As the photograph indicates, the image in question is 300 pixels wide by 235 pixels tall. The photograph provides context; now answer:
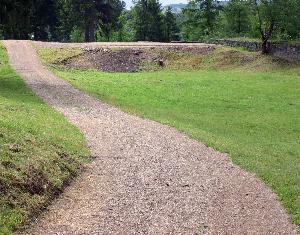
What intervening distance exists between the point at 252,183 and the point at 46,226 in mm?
5115

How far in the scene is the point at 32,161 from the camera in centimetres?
989

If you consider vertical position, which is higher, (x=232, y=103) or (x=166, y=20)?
(x=166, y=20)

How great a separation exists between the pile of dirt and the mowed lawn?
119 inches

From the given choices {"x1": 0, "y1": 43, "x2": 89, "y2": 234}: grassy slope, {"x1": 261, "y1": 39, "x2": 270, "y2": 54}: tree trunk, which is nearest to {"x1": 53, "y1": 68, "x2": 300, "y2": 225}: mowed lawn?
{"x1": 0, "y1": 43, "x2": 89, "y2": 234}: grassy slope

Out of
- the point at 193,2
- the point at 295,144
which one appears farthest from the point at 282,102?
the point at 193,2

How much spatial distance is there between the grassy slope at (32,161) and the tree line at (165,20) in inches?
1218

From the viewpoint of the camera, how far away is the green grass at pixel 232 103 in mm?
13656

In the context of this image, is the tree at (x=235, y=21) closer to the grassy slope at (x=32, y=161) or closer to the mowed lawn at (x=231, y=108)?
the mowed lawn at (x=231, y=108)

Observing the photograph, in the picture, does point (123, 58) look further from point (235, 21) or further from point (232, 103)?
point (235, 21)

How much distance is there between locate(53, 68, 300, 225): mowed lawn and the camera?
13305mm

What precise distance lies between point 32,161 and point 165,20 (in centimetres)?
6986

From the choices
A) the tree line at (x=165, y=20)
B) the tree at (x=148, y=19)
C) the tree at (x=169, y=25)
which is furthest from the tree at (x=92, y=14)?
the tree at (x=169, y=25)

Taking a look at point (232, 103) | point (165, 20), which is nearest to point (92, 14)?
point (165, 20)

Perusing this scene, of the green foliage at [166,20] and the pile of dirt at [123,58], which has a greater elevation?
the green foliage at [166,20]
